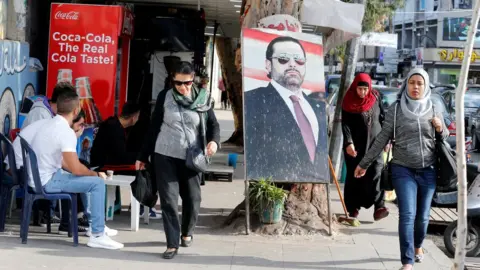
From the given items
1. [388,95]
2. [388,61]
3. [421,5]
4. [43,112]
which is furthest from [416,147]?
[421,5]

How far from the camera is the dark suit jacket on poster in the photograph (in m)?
8.41

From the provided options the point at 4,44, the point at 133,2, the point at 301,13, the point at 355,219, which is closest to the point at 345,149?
the point at 355,219

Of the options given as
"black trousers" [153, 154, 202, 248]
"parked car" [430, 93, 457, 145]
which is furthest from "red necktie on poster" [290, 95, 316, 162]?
"parked car" [430, 93, 457, 145]

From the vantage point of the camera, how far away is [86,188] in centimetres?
731

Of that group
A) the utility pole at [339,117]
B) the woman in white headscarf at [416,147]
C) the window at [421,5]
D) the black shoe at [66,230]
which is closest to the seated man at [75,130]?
the black shoe at [66,230]

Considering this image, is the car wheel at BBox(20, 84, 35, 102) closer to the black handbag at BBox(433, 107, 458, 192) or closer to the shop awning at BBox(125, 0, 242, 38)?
the shop awning at BBox(125, 0, 242, 38)

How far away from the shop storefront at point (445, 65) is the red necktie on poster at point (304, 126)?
1851 inches

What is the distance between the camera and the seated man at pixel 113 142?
848 cm

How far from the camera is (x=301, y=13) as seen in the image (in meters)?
9.18

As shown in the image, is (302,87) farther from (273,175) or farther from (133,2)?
(133,2)

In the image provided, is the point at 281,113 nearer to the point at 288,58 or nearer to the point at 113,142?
the point at 288,58

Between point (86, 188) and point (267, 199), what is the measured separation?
6.29 ft

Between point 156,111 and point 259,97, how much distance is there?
1.45 m

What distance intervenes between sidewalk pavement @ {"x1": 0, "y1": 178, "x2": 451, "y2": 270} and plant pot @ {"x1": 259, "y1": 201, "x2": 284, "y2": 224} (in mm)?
208
